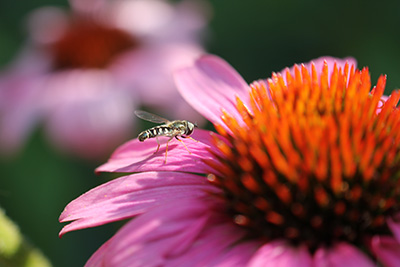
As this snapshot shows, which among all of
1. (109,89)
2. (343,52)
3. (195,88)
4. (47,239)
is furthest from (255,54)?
(195,88)

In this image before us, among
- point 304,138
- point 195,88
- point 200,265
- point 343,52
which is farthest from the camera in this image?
point 343,52

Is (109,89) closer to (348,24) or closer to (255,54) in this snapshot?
(255,54)

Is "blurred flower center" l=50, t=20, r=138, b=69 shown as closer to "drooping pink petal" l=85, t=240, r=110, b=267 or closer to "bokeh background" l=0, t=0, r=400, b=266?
"bokeh background" l=0, t=0, r=400, b=266

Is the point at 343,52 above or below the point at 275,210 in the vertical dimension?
below

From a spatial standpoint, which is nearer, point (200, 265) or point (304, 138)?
point (200, 265)

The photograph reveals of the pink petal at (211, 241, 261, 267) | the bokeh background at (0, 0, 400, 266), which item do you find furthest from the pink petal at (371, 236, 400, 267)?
the bokeh background at (0, 0, 400, 266)

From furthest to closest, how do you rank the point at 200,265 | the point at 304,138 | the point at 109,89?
the point at 109,89, the point at 304,138, the point at 200,265

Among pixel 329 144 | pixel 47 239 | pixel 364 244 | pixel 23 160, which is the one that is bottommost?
pixel 47 239
